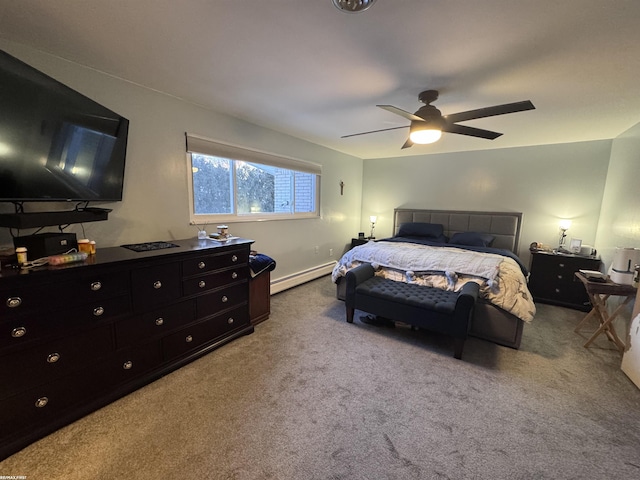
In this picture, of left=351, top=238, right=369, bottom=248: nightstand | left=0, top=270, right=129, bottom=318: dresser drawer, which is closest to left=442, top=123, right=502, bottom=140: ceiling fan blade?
left=0, top=270, right=129, bottom=318: dresser drawer

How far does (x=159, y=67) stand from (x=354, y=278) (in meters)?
2.50

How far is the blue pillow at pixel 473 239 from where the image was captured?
4.10m

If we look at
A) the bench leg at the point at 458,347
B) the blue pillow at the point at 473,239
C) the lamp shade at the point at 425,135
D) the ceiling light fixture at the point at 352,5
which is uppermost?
the ceiling light fixture at the point at 352,5

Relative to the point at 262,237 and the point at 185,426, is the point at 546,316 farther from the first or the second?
the point at 185,426

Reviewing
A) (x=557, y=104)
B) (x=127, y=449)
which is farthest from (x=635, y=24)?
(x=127, y=449)

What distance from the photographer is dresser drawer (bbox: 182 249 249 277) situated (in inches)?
84.2

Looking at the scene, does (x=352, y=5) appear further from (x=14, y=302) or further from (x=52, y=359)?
(x=52, y=359)

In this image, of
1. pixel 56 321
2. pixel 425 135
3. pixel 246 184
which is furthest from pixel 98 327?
pixel 425 135

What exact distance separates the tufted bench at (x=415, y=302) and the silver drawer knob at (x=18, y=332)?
2.43m

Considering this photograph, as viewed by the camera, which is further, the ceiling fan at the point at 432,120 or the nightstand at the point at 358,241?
the nightstand at the point at 358,241

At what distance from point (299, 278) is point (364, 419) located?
268cm

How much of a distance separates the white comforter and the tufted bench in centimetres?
14

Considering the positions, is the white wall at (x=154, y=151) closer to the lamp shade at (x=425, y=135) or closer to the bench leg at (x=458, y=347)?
the lamp shade at (x=425, y=135)

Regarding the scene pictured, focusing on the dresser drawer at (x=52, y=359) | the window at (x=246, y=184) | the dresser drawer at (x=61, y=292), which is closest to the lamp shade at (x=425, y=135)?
the window at (x=246, y=184)
